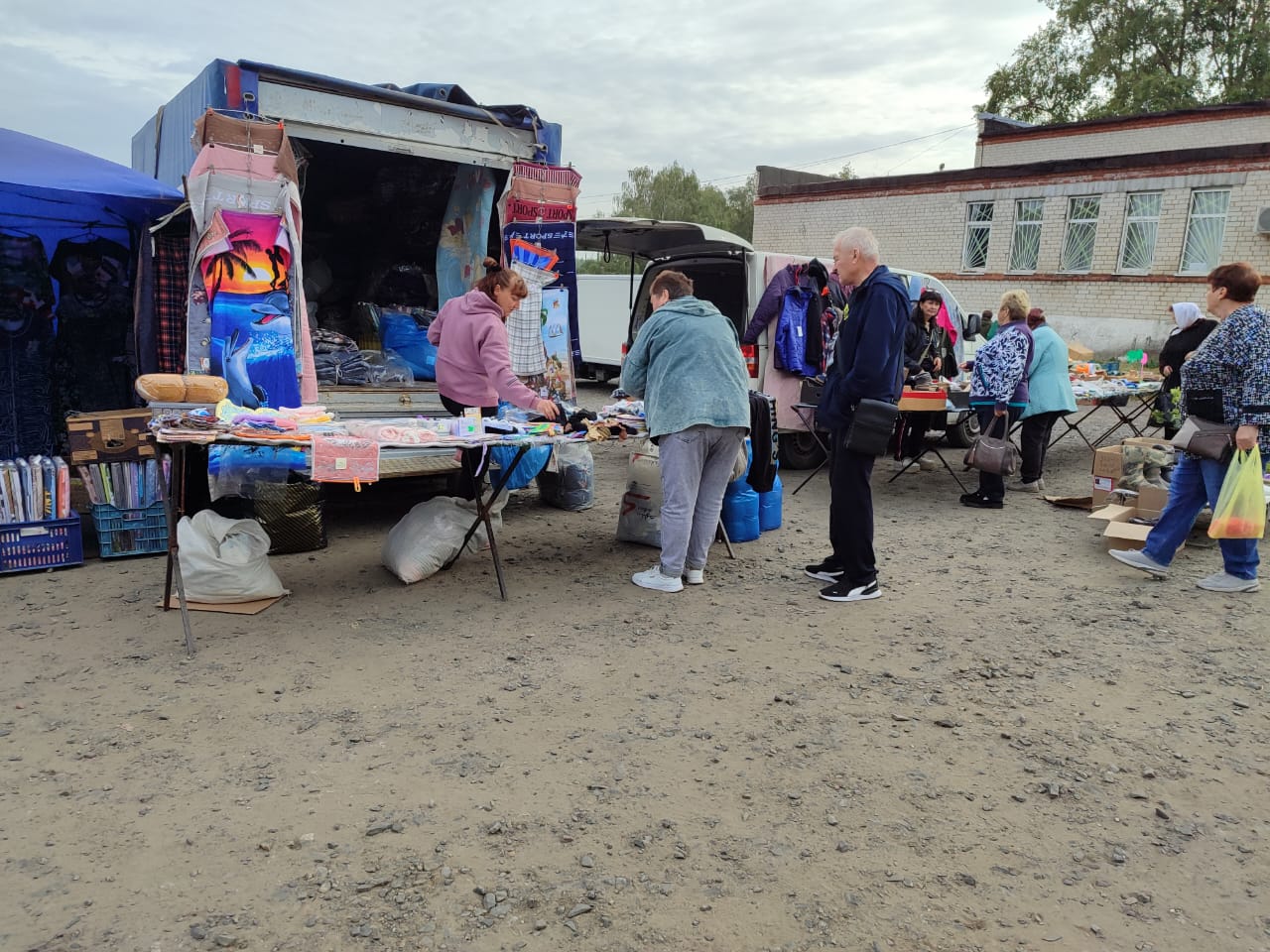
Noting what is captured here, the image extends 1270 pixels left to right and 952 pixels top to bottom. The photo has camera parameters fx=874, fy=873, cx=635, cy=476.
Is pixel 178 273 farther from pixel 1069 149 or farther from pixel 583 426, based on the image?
pixel 1069 149

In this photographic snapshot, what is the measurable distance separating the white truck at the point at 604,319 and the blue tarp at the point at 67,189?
843 centimetres

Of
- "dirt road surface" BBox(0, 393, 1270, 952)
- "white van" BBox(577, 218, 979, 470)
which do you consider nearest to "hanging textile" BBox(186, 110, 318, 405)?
"dirt road surface" BBox(0, 393, 1270, 952)

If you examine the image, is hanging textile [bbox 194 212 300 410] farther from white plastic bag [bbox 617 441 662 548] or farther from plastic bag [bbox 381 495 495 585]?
white plastic bag [bbox 617 441 662 548]

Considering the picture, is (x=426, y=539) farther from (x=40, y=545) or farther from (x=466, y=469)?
(x=40, y=545)

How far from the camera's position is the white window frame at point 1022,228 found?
65.5 ft

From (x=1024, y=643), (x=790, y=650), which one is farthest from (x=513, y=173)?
(x=1024, y=643)

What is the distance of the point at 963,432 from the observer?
10430mm

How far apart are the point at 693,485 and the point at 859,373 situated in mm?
1060

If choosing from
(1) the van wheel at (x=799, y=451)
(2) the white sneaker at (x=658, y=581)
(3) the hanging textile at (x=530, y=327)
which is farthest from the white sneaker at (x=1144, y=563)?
(3) the hanging textile at (x=530, y=327)

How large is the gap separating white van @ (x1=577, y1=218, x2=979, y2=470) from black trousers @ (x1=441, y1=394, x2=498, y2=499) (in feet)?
8.98

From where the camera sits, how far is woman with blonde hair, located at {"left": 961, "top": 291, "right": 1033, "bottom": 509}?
271 inches

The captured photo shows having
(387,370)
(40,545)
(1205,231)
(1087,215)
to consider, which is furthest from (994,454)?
(1087,215)

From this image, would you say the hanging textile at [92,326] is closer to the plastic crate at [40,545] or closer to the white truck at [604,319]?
the plastic crate at [40,545]

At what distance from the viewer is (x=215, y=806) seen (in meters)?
2.72
